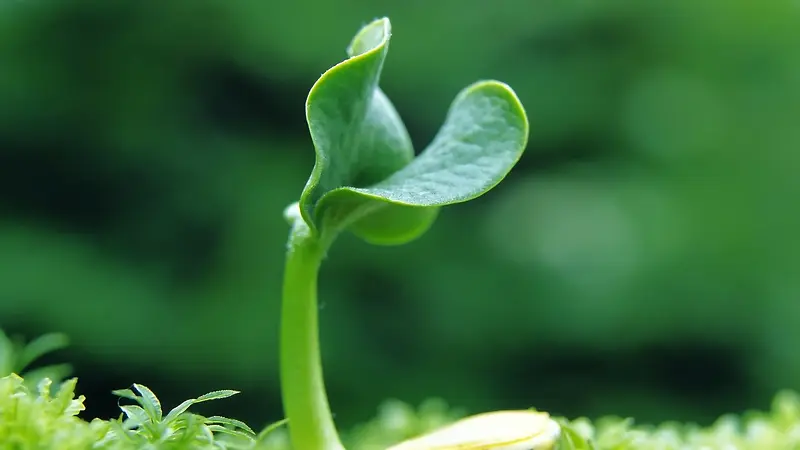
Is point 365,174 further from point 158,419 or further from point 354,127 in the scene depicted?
point 158,419

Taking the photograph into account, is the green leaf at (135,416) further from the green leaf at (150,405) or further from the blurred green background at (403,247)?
the blurred green background at (403,247)

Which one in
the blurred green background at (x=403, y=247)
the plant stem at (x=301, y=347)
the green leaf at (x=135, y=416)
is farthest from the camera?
the blurred green background at (x=403, y=247)

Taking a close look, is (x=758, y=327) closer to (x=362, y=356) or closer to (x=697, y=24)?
(x=697, y=24)

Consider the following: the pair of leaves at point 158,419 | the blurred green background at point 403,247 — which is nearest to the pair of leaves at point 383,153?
the pair of leaves at point 158,419

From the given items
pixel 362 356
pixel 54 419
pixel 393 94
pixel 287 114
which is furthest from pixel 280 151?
pixel 54 419

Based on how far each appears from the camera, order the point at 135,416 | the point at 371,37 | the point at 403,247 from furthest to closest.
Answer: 1. the point at 403,247
2. the point at 371,37
3. the point at 135,416

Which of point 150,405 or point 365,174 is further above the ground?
point 365,174

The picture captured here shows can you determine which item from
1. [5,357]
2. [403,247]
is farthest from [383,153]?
[403,247]

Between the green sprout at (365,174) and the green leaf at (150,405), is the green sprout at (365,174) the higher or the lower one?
the higher one
